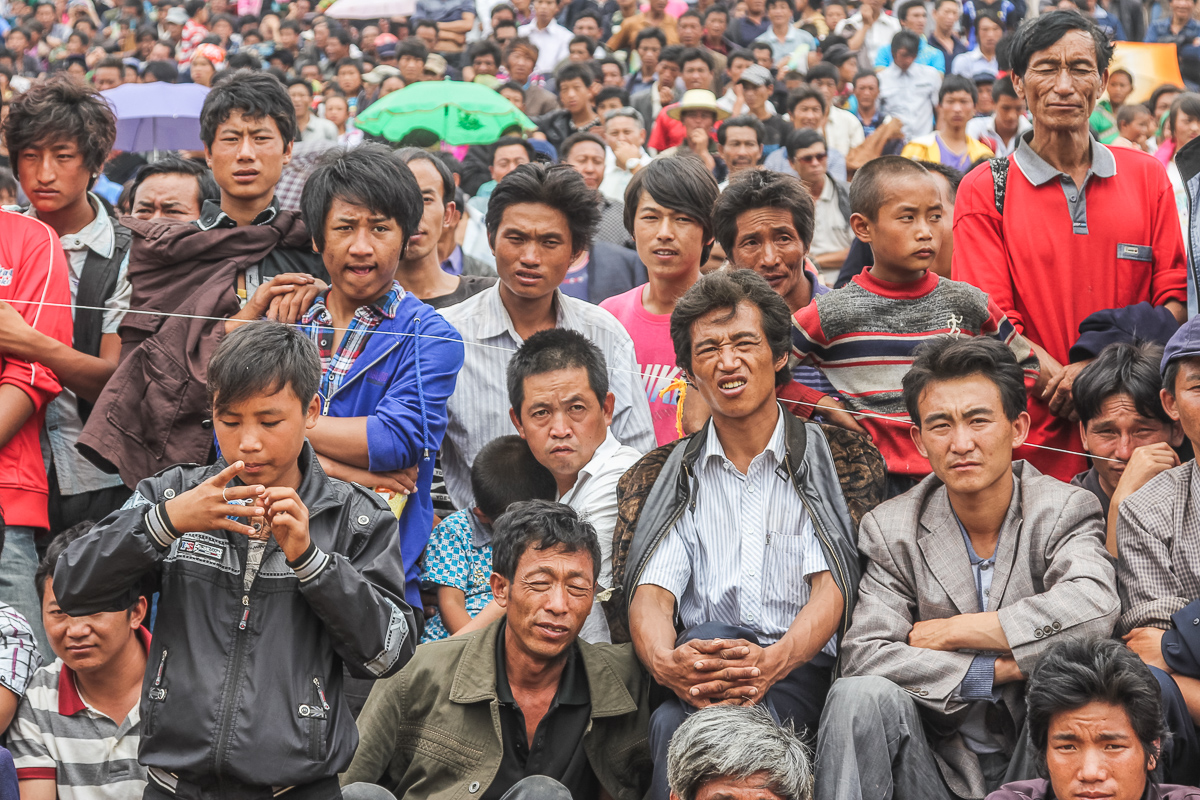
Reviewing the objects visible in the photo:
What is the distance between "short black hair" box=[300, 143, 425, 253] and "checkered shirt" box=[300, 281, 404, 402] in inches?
6.5

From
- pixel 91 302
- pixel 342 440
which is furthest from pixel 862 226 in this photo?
pixel 91 302

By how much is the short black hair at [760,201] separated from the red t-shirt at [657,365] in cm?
45

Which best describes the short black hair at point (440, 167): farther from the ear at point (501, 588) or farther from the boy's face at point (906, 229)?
the ear at point (501, 588)

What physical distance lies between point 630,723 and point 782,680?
0.50m

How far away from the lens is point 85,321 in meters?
4.91

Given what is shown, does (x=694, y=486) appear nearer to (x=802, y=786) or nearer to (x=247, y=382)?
(x=802, y=786)

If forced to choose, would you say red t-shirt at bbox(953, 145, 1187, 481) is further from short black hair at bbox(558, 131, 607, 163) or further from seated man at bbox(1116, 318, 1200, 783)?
short black hair at bbox(558, 131, 607, 163)

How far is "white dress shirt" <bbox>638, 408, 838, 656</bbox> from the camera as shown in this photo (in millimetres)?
4062

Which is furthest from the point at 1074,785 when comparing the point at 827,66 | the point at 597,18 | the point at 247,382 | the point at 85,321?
the point at 597,18

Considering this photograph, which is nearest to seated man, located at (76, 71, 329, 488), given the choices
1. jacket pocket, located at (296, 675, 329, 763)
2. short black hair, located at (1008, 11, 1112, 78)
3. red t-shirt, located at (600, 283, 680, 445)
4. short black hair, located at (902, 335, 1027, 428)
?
jacket pocket, located at (296, 675, 329, 763)

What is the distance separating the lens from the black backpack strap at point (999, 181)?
4879 mm

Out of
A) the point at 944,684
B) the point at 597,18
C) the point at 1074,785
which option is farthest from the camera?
the point at 597,18

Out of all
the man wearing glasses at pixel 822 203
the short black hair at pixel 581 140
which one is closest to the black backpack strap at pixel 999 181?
the man wearing glasses at pixel 822 203

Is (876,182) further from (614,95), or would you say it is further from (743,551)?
(614,95)
